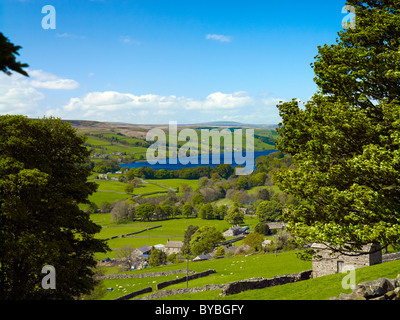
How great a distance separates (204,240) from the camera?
91.0 metres

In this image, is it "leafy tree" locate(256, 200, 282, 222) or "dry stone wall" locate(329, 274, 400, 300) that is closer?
"dry stone wall" locate(329, 274, 400, 300)

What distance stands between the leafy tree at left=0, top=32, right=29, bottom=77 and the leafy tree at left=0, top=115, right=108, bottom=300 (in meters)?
11.6

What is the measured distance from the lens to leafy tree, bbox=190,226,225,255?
8944 centimetres

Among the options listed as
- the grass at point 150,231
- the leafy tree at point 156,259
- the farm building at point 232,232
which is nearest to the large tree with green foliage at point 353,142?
the leafy tree at point 156,259

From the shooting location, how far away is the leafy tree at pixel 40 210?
617 inches

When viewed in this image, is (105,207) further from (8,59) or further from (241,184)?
(8,59)

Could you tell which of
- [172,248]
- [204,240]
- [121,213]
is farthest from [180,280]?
[121,213]

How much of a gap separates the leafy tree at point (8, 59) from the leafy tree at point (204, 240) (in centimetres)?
8695

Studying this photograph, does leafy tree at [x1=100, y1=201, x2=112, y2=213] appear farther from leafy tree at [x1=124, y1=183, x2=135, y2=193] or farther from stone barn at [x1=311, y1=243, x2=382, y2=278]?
stone barn at [x1=311, y1=243, x2=382, y2=278]

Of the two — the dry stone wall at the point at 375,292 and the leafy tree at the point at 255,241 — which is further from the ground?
the dry stone wall at the point at 375,292

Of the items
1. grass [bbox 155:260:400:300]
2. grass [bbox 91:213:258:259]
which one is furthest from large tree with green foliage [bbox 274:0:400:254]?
grass [bbox 91:213:258:259]

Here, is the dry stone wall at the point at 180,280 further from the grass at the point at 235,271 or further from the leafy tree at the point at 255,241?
the leafy tree at the point at 255,241

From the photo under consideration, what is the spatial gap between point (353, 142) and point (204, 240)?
80471mm
